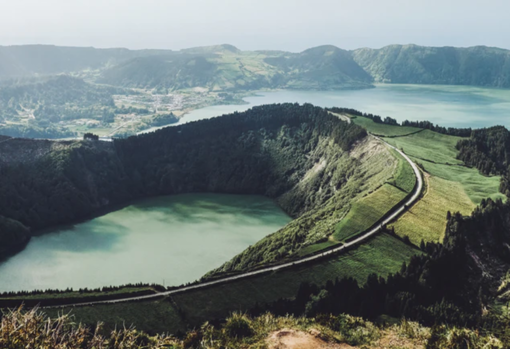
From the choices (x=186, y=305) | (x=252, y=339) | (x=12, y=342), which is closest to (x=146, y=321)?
(x=186, y=305)

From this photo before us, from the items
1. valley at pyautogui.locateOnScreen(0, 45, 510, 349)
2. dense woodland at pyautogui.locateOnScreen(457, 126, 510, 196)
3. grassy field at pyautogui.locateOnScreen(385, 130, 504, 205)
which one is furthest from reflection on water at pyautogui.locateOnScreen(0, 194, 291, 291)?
dense woodland at pyautogui.locateOnScreen(457, 126, 510, 196)

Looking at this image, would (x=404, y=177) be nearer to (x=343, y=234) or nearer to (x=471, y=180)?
(x=471, y=180)

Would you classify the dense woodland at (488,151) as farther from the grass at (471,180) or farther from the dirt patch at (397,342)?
the dirt patch at (397,342)

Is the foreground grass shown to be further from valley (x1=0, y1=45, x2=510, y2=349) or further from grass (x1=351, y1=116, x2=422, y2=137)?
grass (x1=351, y1=116, x2=422, y2=137)

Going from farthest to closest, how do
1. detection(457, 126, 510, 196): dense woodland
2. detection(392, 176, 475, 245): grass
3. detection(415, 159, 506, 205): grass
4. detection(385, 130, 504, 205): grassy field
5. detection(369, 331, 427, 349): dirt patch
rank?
1. detection(457, 126, 510, 196): dense woodland
2. detection(385, 130, 504, 205): grassy field
3. detection(415, 159, 506, 205): grass
4. detection(392, 176, 475, 245): grass
5. detection(369, 331, 427, 349): dirt patch

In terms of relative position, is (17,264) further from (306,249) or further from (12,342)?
(12,342)

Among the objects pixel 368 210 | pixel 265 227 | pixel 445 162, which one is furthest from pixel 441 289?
pixel 445 162
